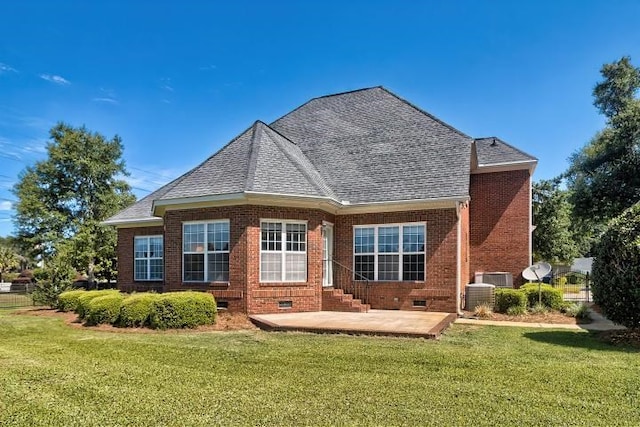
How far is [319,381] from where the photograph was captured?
5801 mm

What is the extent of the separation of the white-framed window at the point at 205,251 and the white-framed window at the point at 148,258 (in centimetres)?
449

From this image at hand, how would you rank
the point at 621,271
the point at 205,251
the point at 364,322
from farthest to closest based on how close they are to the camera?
the point at 205,251
the point at 364,322
the point at 621,271

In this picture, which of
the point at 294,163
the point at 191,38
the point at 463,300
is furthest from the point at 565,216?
the point at 191,38

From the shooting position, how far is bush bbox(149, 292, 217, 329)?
10.8 metres

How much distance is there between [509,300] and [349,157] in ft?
25.5

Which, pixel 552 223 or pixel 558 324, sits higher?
pixel 552 223

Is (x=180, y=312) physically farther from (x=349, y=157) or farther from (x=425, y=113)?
(x=425, y=113)

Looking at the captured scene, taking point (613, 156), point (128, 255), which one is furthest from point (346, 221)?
point (613, 156)

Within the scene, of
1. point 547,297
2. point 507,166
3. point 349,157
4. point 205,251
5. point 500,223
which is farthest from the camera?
point 500,223

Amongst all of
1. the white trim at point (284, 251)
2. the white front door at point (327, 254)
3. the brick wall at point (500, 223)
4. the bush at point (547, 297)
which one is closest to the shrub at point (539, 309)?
the bush at point (547, 297)

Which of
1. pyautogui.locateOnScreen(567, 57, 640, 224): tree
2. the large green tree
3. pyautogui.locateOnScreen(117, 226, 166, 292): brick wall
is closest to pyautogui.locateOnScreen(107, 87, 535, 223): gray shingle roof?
pyautogui.locateOnScreen(117, 226, 166, 292): brick wall

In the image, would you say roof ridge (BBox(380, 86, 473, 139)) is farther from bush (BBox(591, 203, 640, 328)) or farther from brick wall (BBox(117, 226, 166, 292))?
brick wall (BBox(117, 226, 166, 292))

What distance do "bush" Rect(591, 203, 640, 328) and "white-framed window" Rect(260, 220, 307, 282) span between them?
25.8ft

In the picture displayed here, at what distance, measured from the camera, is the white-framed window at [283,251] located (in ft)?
42.0
